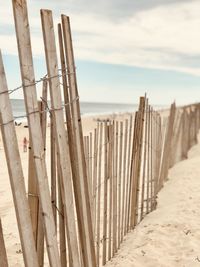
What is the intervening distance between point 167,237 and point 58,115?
9.11 ft

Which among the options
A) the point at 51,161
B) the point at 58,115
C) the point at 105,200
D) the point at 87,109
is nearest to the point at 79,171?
the point at 51,161

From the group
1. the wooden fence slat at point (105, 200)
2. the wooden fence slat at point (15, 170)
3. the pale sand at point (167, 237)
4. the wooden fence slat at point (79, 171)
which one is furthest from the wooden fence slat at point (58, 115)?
the pale sand at point (167, 237)

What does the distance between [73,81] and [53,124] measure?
0.34 metres

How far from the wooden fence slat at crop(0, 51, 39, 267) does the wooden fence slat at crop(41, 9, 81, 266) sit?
36 cm

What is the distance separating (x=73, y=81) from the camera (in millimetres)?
2453

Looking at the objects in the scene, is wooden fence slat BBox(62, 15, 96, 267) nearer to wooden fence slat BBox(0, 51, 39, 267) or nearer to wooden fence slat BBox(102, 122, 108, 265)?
wooden fence slat BBox(0, 51, 39, 267)

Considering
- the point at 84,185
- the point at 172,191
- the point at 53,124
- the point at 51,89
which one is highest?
the point at 51,89

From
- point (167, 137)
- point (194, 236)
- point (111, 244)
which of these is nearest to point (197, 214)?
point (194, 236)

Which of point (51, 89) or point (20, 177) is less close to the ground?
point (51, 89)

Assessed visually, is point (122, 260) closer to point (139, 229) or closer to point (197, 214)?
point (139, 229)

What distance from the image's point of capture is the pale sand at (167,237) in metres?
3.97

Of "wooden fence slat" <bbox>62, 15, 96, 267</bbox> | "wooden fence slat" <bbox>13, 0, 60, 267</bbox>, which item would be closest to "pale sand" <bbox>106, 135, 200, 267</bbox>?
"wooden fence slat" <bbox>62, 15, 96, 267</bbox>

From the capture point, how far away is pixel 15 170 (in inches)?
74.4

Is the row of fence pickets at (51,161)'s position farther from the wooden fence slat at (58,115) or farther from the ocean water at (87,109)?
the ocean water at (87,109)
